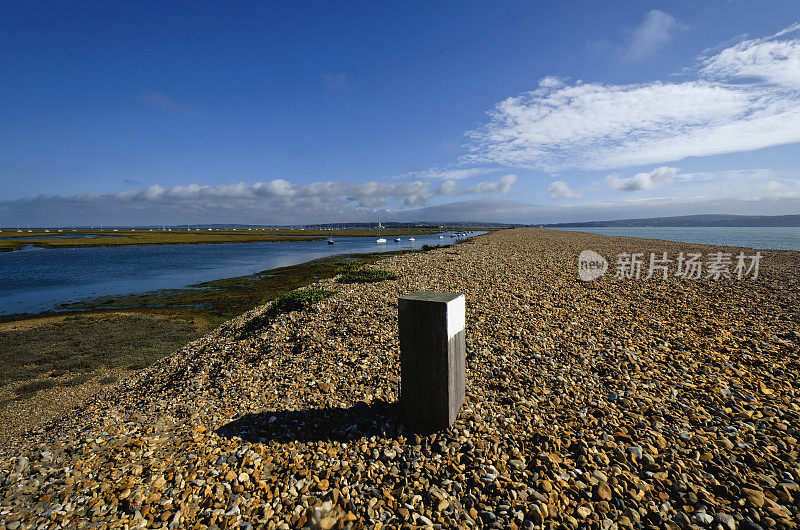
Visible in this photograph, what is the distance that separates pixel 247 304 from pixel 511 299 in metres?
16.7

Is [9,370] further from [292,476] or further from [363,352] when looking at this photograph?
[292,476]

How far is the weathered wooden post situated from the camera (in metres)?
4.45

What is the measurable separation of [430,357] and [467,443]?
1173 mm

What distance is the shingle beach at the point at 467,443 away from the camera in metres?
3.43

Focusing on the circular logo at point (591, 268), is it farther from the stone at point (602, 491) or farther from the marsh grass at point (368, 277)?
the stone at point (602, 491)

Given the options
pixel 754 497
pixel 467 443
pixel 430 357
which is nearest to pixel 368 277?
pixel 430 357

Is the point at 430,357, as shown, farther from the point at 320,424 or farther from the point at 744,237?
the point at 744,237

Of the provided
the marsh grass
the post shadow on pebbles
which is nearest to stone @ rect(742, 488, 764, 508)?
the post shadow on pebbles

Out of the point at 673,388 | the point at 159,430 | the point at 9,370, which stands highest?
the point at 673,388

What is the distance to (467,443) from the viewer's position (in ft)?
14.1

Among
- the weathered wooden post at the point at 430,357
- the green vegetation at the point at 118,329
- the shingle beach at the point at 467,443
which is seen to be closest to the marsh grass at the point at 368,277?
the green vegetation at the point at 118,329

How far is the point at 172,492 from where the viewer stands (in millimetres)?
3744

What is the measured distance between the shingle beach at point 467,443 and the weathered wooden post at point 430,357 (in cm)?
29

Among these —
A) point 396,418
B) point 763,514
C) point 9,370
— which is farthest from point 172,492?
point 9,370
